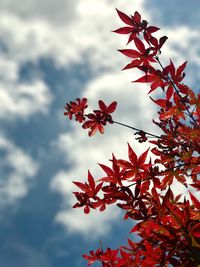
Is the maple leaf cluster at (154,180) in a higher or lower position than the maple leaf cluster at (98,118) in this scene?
lower

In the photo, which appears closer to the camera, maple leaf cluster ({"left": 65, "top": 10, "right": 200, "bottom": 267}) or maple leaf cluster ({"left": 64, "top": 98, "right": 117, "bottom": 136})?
maple leaf cluster ({"left": 65, "top": 10, "right": 200, "bottom": 267})

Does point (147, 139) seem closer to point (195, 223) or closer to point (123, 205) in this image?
point (123, 205)

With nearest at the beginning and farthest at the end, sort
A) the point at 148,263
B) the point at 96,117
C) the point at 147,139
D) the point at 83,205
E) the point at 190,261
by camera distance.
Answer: the point at 190,261
the point at 148,263
the point at 83,205
the point at 147,139
the point at 96,117

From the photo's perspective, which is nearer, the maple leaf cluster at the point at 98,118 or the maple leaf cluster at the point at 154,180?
the maple leaf cluster at the point at 154,180

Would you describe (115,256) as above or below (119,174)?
below

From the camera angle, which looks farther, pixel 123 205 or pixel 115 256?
pixel 115 256

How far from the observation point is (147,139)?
15.0ft

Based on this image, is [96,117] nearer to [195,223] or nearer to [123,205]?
[123,205]

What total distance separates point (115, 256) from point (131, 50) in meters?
2.20

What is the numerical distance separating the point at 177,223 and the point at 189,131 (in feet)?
4.38

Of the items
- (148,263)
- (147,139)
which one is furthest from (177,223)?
(147,139)

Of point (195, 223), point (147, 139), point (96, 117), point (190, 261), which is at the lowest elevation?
point (190, 261)

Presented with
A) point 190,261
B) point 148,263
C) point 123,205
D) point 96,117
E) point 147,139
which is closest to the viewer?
point 190,261

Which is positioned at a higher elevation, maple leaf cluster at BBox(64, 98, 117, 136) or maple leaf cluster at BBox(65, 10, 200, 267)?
maple leaf cluster at BBox(64, 98, 117, 136)
